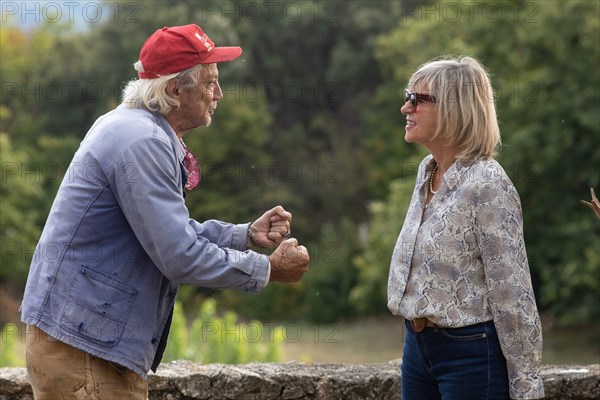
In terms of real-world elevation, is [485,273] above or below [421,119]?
below

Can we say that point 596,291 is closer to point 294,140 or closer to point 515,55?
point 515,55

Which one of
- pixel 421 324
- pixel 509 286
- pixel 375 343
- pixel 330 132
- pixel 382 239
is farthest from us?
pixel 330 132

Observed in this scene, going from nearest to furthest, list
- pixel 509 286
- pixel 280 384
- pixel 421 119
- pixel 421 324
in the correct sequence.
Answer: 1. pixel 509 286
2. pixel 421 324
3. pixel 421 119
4. pixel 280 384

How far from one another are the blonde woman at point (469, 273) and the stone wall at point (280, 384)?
3.42 ft

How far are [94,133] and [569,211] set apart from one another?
17793 mm

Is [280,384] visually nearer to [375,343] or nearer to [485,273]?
[485,273]

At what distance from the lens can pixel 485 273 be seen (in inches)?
123

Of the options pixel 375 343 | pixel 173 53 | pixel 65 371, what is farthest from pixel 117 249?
pixel 375 343

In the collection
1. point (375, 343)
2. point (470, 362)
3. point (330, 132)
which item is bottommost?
point (375, 343)

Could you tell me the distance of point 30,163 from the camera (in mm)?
30234

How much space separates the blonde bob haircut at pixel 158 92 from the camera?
314 cm

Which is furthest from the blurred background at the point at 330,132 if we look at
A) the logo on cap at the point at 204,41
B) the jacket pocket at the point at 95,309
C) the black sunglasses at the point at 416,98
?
the jacket pocket at the point at 95,309

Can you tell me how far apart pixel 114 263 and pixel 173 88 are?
59 cm

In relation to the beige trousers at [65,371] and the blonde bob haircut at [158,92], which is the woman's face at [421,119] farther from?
the beige trousers at [65,371]
